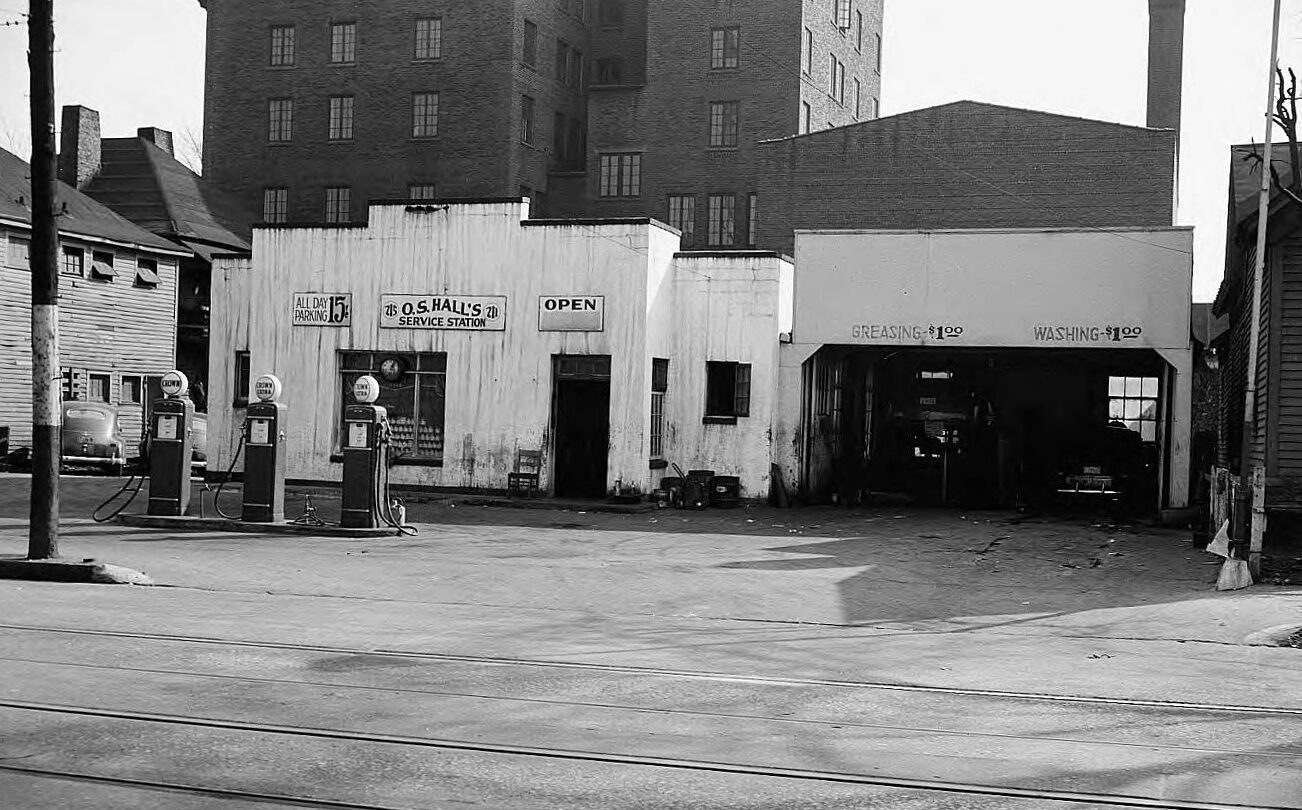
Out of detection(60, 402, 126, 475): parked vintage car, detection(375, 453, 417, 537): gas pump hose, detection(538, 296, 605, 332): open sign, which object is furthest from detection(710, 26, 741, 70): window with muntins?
detection(375, 453, 417, 537): gas pump hose

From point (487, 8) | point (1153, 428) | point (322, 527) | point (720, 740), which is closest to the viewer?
point (720, 740)

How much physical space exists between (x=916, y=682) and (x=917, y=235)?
18.6 meters

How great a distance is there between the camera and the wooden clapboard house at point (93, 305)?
4156cm

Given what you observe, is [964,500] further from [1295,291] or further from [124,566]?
[124,566]

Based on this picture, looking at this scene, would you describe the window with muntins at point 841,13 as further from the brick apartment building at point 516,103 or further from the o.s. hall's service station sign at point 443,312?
the o.s. hall's service station sign at point 443,312

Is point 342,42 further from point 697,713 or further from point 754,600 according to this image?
point 697,713

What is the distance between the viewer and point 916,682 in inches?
403

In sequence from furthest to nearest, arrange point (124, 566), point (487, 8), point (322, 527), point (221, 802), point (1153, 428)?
1. point (487, 8)
2. point (1153, 428)
3. point (322, 527)
4. point (124, 566)
5. point (221, 802)

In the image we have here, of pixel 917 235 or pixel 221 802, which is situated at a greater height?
pixel 917 235

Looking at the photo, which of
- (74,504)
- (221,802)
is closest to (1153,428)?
(74,504)

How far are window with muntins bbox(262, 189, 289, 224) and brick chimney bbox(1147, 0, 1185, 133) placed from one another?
35.6 metres

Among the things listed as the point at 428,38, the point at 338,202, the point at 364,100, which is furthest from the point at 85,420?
the point at 428,38

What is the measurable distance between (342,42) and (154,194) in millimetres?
13041

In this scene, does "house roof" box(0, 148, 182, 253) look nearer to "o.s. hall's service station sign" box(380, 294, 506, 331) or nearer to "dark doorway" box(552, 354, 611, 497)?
"o.s. hall's service station sign" box(380, 294, 506, 331)
